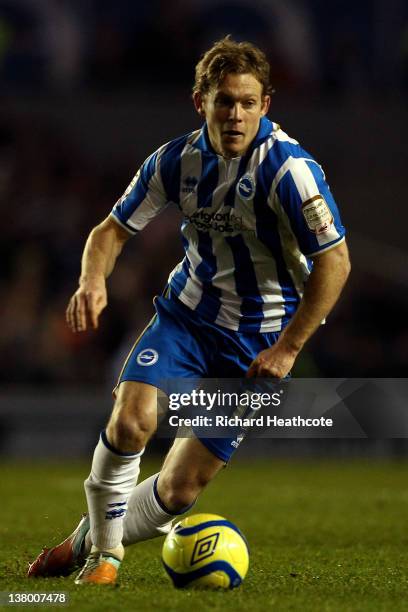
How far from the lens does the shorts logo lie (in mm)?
5045

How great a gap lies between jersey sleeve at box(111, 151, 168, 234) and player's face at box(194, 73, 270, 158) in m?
0.44

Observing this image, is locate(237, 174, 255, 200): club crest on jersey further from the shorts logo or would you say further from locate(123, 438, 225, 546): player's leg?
locate(123, 438, 225, 546): player's leg

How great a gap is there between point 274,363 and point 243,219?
2.17ft

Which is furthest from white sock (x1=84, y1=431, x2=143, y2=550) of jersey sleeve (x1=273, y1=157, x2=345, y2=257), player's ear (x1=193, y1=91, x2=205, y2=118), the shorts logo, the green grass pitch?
player's ear (x1=193, y1=91, x2=205, y2=118)

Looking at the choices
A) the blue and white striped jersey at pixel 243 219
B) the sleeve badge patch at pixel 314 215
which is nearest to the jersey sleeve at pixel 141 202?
the blue and white striped jersey at pixel 243 219

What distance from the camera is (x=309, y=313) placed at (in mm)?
4848

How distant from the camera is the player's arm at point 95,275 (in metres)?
4.97

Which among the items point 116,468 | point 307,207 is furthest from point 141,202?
point 116,468

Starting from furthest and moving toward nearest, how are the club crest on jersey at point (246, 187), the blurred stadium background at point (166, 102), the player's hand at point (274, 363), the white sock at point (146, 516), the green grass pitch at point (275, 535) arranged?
the blurred stadium background at point (166, 102), the white sock at point (146, 516), the club crest on jersey at point (246, 187), the player's hand at point (274, 363), the green grass pitch at point (275, 535)

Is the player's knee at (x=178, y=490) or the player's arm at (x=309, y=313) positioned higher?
the player's arm at (x=309, y=313)

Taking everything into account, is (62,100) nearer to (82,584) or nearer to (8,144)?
(8,144)

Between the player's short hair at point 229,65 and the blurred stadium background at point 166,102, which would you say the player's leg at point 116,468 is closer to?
the player's short hair at point 229,65

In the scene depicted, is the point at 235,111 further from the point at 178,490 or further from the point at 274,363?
the point at 178,490

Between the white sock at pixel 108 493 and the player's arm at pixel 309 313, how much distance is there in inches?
26.1
